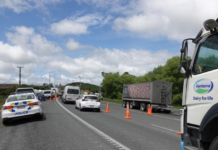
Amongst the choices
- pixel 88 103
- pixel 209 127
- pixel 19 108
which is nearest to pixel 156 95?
pixel 88 103

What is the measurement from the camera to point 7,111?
1127cm

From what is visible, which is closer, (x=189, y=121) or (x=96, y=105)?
(x=189, y=121)

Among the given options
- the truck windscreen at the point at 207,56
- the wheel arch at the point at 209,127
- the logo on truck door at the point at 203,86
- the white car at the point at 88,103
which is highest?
the truck windscreen at the point at 207,56

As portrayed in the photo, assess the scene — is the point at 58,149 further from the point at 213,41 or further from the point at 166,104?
the point at 166,104

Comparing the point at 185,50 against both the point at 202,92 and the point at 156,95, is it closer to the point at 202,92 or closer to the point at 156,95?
the point at 202,92

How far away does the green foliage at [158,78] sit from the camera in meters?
52.0

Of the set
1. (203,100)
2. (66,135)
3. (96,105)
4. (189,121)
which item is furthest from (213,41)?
(96,105)

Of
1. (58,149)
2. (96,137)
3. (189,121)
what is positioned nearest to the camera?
(189,121)

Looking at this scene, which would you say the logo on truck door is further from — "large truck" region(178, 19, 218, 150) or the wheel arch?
the wheel arch

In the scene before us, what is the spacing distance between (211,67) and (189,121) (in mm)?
1151

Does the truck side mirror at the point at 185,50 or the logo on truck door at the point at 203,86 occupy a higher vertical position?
the truck side mirror at the point at 185,50

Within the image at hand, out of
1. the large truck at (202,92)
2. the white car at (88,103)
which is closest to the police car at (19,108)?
the white car at (88,103)

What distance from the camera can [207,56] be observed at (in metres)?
4.23

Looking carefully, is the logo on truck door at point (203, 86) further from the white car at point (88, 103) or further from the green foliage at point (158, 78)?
the white car at point (88, 103)
